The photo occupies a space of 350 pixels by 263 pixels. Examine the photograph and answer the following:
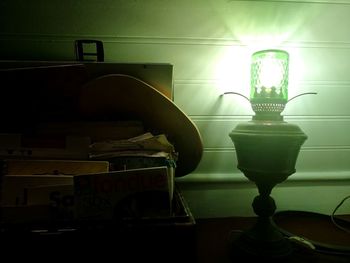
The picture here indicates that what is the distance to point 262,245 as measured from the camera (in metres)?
0.73

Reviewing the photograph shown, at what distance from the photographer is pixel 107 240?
52 centimetres

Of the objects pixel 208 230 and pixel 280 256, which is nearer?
pixel 280 256

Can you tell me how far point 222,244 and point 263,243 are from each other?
139 millimetres

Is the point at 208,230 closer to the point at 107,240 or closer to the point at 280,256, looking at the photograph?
the point at 280,256

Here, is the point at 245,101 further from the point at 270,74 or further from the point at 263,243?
the point at 263,243

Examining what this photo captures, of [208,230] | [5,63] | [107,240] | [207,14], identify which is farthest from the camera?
[207,14]

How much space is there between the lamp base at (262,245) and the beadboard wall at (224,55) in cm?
32

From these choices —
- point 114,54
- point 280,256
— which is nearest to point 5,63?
point 114,54

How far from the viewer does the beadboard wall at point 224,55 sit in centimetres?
101

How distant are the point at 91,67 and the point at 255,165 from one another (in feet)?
1.54

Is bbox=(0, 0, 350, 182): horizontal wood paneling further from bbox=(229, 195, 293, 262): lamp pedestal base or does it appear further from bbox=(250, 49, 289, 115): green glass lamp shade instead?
bbox=(229, 195, 293, 262): lamp pedestal base

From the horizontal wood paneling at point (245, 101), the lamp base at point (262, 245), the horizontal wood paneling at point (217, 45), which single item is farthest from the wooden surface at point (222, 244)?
the horizontal wood paneling at point (245, 101)

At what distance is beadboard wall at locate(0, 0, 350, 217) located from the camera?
1.01 metres

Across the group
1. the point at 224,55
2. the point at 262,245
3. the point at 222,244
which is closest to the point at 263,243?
the point at 262,245
